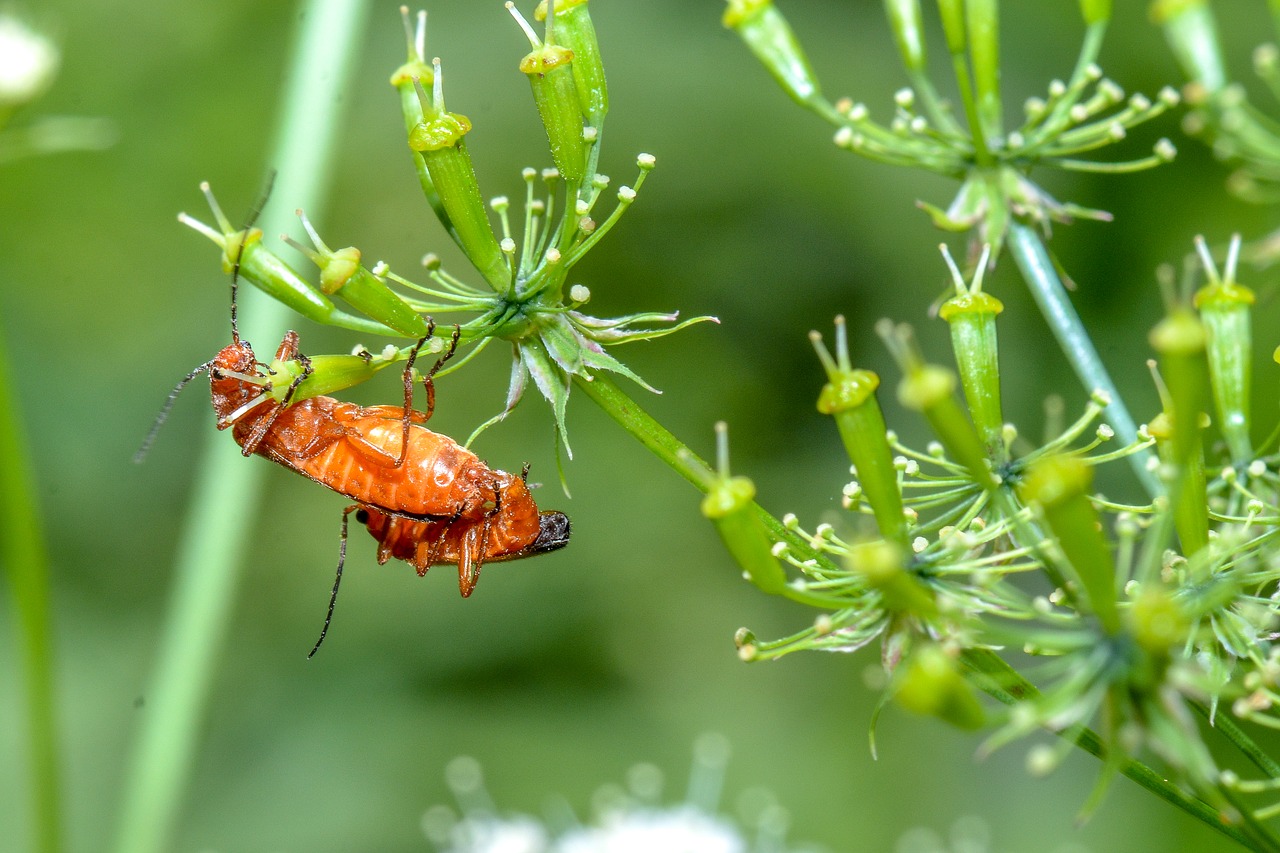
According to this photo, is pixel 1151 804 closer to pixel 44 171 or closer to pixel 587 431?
pixel 587 431

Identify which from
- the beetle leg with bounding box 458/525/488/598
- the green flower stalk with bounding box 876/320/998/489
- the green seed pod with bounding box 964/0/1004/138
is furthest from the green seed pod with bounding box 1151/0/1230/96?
the beetle leg with bounding box 458/525/488/598

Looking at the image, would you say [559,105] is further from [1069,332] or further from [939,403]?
[1069,332]

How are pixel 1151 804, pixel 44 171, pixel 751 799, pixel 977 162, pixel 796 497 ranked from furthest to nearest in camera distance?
1. pixel 44 171
2. pixel 796 497
3. pixel 751 799
4. pixel 1151 804
5. pixel 977 162

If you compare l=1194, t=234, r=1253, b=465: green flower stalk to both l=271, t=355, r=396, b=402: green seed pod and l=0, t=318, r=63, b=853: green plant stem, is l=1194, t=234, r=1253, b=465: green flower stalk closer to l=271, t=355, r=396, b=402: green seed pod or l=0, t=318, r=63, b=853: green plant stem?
l=271, t=355, r=396, b=402: green seed pod

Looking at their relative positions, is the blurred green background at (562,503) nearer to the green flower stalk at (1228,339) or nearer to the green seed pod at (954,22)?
the green seed pod at (954,22)

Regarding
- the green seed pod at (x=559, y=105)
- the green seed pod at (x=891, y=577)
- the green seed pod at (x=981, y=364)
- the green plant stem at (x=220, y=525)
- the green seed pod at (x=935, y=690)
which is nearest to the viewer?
the green seed pod at (x=935, y=690)

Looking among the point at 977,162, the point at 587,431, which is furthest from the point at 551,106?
the point at 587,431

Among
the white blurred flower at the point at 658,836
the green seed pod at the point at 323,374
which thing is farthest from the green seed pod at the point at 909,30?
the white blurred flower at the point at 658,836
